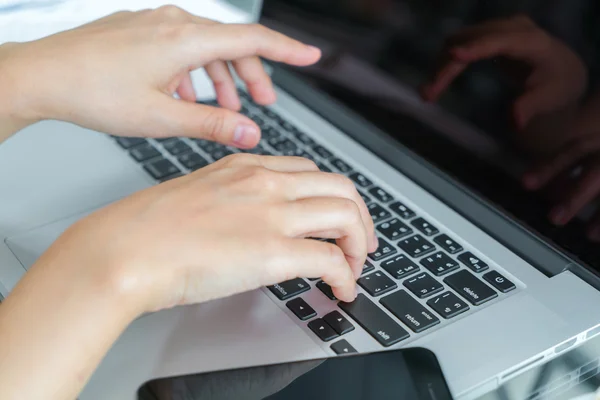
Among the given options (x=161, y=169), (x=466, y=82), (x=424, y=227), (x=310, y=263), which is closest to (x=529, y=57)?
(x=466, y=82)

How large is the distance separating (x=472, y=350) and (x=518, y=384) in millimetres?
44

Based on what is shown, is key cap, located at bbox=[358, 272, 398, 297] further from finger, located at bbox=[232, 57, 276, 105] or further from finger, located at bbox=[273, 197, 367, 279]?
finger, located at bbox=[232, 57, 276, 105]

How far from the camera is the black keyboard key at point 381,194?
720 mm

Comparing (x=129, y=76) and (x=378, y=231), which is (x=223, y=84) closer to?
(x=129, y=76)

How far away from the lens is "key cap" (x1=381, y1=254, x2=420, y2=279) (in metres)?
0.62

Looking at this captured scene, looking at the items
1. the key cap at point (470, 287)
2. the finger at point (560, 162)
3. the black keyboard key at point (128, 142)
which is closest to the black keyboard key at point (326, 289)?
the key cap at point (470, 287)

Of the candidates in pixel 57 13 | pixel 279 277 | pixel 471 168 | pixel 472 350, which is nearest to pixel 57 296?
pixel 279 277

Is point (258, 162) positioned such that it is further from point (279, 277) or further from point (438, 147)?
point (438, 147)

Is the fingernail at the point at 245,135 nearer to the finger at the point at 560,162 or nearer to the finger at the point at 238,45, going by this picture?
the finger at the point at 238,45

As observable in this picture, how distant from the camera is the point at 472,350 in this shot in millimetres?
543

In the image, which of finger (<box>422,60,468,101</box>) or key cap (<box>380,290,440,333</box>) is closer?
key cap (<box>380,290,440,333</box>)

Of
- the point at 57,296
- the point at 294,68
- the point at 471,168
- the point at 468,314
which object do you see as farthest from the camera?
the point at 294,68

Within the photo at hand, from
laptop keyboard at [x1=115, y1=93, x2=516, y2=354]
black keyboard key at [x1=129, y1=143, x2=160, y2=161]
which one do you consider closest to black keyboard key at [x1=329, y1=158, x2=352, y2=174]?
laptop keyboard at [x1=115, y1=93, x2=516, y2=354]

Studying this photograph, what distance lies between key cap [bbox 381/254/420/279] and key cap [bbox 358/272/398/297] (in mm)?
10
